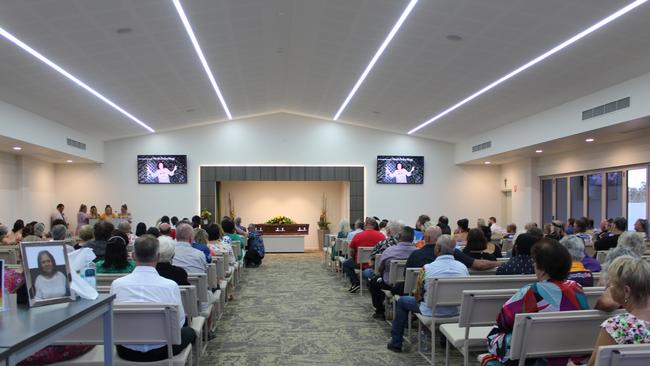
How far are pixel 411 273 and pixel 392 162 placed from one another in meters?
11.3

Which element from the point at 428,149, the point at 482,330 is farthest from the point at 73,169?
the point at 482,330

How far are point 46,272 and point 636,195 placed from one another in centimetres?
1110

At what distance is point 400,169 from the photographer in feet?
52.2

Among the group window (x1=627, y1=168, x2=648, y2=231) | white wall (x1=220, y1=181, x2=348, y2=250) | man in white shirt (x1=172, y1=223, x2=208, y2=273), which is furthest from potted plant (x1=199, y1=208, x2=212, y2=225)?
window (x1=627, y1=168, x2=648, y2=231)

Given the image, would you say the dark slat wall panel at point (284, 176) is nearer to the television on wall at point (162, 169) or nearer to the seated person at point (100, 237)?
the television on wall at point (162, 169)

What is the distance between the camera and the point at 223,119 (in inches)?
602

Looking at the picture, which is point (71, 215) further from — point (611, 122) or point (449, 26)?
point (611, 122)

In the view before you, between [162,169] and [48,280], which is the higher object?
[162,169]

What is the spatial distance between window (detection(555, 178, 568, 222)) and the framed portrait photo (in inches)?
513

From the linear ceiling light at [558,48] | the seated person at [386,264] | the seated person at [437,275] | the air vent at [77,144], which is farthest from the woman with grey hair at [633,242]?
the air vent at [77,144]

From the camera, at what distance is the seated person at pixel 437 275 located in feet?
14.0

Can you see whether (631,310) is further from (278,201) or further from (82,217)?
(278,201)

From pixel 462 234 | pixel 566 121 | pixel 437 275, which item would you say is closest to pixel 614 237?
pixel 462 234

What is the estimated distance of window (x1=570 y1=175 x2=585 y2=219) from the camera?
39.7 feet
